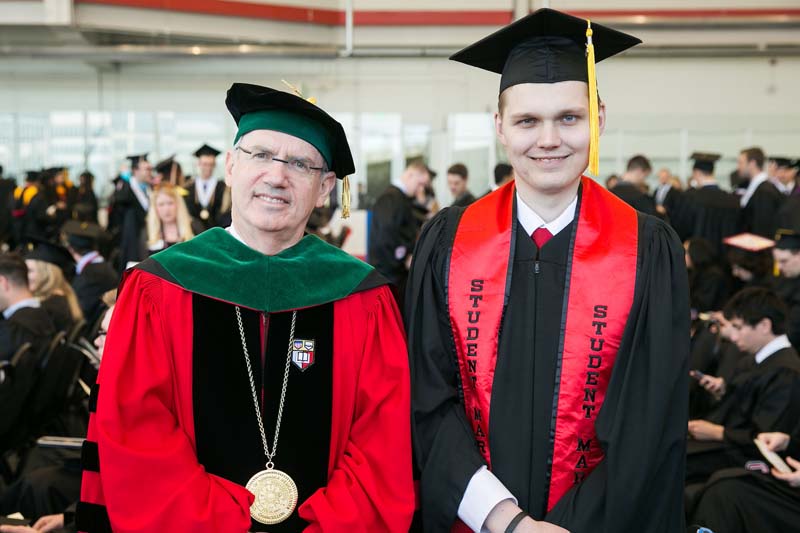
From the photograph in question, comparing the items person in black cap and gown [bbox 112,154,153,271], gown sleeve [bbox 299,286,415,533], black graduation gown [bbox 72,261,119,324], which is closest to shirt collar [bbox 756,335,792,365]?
Answer: gown sleeve [bbox 299,286,415,533]

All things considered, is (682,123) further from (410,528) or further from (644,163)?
(410,528)

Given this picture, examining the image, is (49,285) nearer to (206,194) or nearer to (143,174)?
(206,194)

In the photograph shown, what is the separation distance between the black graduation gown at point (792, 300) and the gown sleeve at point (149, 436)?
5.26 metres

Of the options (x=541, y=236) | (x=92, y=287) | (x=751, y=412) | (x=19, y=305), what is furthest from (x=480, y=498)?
(x=92, y=287)

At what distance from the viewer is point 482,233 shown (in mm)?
2359

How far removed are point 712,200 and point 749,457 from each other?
5.73 metres

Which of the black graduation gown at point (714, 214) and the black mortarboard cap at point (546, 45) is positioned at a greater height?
the black mortarboard cap at point (546, 45)

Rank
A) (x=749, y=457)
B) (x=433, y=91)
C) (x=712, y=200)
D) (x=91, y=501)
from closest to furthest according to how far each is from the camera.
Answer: (x=91, y=501), (x=749, y=457), (x=712, y=200), (x=433, y=91)

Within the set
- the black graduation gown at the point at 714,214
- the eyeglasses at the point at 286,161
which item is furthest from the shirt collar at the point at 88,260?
the black graduation gown at the point at 714,214

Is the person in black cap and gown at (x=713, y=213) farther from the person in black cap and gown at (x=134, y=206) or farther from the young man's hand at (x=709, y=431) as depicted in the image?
the person in black cap and gown at (x=134, y=206)

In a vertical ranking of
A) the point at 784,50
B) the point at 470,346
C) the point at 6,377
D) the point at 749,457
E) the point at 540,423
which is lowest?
the point at 749,457

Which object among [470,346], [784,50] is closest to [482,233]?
[470,346]

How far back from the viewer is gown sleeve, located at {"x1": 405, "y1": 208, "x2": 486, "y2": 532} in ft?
7.22

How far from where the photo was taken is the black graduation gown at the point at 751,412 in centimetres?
435
